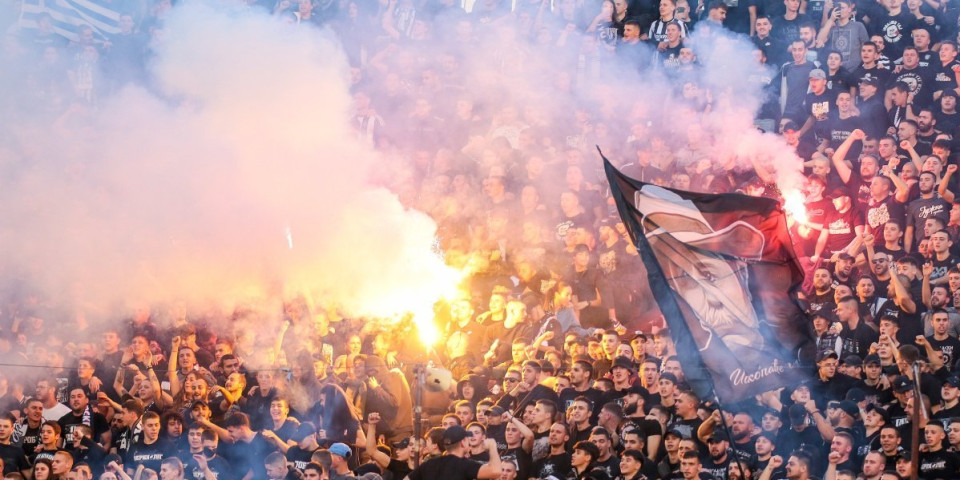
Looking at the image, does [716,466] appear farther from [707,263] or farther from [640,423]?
[707,263]

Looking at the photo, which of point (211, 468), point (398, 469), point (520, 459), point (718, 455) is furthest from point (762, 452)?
point (211, 468)

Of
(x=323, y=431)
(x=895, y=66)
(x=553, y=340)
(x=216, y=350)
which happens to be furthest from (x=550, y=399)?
(x=895, y=66)

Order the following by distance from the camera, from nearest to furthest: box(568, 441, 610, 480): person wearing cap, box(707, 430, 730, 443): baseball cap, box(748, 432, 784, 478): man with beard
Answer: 1. box(748, 432, 784, 478): man with beard
2. box(707, 430, 730, 443): baseball cap
3. box(568, 441, 610, 480): person wearing cap

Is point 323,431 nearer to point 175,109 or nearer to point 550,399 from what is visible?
point 550,399

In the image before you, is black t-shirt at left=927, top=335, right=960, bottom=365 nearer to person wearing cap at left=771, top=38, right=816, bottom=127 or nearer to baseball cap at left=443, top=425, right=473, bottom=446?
person wearing cap at left=771, top=38, right=816, bottom=127

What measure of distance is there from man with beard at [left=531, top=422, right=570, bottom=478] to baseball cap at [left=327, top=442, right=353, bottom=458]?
139 centimetres

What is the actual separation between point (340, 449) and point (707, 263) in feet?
9.58

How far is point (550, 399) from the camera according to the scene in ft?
29.7

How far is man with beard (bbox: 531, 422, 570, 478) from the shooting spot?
339 inches

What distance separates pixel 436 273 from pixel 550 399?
2659mm

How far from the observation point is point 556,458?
8.70m

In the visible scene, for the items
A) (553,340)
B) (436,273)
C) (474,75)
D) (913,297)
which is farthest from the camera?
(474,75)

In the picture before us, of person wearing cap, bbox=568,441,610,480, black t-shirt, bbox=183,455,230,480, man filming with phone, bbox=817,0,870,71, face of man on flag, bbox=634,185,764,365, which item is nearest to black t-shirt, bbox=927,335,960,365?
face of man on flag, bbox=634,185,764,365

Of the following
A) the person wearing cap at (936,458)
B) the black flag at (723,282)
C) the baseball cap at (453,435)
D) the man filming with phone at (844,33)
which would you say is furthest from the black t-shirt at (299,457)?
the man filming with phone at (844,33)
